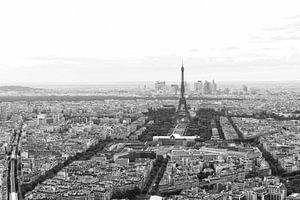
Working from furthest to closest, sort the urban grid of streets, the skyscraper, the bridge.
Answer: the skyscraper, the urban grid of streets, the bridge

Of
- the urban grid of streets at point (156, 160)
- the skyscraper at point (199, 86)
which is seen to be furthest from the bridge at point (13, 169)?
the skyscraper at point (199, 86)

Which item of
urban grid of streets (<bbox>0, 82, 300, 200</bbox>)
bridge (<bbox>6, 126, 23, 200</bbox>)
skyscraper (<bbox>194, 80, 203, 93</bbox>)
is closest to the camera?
bridge (<bbox>6, 126, 23, 200</bbox>)

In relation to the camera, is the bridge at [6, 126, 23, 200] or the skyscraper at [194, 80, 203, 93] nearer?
the bridge at [6, 126, 23, 200]

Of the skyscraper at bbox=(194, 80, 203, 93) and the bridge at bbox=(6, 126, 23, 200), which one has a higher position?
the skyscraper at bbox=(194, 80, 203, 93)

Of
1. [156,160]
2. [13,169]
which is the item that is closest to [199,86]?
[156,160]

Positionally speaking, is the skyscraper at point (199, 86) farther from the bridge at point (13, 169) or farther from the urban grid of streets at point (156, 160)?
the bridge at point (13, 169)

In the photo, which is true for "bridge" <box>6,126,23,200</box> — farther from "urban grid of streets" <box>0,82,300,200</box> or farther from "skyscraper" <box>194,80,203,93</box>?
"skyscraper" <box>194,80,203,93</box>

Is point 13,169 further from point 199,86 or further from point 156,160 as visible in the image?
point 199,86

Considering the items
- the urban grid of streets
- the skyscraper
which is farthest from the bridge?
the skyscraper

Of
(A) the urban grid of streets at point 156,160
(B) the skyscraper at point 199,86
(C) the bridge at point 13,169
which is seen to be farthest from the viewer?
(B) the skyscraper at point 199,86

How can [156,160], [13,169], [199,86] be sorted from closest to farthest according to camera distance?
[13,169] → [156,160] → [199,86]
